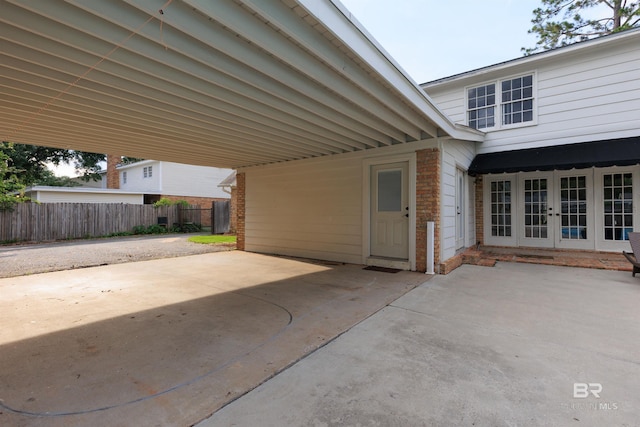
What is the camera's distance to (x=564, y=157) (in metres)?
6.36

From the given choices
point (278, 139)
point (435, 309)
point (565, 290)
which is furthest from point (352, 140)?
point (565, 290)

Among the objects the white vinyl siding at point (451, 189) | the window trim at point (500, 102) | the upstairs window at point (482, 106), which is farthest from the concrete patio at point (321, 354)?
the upstairs window at point (482, 106)

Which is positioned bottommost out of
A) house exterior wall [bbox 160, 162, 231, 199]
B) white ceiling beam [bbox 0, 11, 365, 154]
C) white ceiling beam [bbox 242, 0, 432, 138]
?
white ceiling beam [bbox 0, 11, 365, 154]

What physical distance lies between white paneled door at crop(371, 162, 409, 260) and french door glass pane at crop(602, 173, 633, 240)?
472 cm

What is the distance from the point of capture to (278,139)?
19.5 ft

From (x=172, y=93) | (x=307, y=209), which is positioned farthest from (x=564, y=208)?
(x=172, y=93)

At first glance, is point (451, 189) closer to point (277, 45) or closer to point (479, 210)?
point (479, 210)

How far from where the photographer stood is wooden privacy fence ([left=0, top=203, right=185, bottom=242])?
449 inches

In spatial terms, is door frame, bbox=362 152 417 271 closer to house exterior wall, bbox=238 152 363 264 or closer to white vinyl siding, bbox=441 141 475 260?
house exterior wall, bbox=238 152 363 264

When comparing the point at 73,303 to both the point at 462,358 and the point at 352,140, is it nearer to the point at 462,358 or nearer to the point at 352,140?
the point at 462,358

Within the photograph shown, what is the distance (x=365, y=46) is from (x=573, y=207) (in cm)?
703

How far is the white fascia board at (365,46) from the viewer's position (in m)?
2.55

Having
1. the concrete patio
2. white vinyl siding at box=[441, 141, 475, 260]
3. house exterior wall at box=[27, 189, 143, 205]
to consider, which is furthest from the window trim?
house exterior wall at box=[27, 189, 143, 205]

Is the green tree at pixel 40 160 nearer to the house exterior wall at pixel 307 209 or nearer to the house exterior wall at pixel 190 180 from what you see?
the house exterior wall at pixel 190 180
